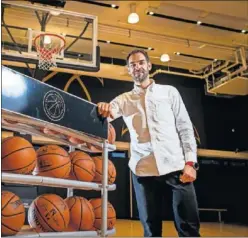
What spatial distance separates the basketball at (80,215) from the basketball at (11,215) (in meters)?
0.38

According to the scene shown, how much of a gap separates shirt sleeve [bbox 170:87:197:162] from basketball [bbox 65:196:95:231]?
26.2 inches

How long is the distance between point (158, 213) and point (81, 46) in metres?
5.65

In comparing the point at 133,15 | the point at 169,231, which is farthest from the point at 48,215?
the point at 133,15

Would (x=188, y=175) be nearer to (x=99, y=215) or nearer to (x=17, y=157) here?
(x=99, y=215)

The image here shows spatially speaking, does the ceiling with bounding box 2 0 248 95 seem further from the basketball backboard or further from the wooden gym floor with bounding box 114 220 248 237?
the wooden gym floor with bounding box 114 220 248 237

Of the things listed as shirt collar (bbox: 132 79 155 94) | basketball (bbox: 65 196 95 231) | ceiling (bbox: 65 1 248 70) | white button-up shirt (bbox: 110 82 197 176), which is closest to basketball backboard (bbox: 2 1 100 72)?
ceiling (bbox: 65 1 248 70)

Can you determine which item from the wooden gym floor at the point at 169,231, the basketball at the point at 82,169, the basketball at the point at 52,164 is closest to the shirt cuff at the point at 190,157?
the basketball at the point at 82,169

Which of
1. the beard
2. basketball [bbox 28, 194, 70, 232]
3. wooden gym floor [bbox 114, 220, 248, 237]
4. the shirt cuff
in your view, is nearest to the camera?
basketball [bbox 28, 194, 70, 232]

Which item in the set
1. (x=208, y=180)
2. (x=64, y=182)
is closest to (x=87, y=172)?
(x=64, y=182)

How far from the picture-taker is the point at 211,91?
852 centimetres

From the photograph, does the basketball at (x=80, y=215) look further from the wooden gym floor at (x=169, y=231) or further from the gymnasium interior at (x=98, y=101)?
the wooden gym floor at (x=169, y=231)

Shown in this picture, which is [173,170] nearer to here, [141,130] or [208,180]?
[141,130]

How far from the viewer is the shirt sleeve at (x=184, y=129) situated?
2115 mm

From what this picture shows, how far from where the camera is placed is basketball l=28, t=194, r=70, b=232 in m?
1.92
